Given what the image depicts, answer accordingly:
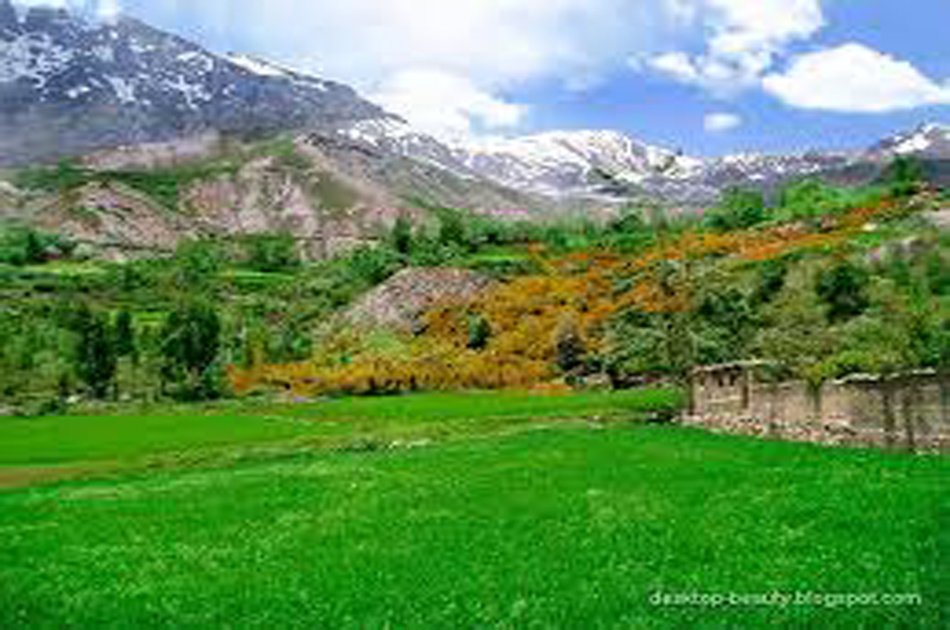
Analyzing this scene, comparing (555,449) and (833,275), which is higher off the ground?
(833,275)

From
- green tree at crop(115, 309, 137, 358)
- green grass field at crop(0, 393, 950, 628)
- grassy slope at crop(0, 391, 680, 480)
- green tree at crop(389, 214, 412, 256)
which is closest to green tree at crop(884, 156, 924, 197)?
grassy slope at crop(0, 391, 680, 480)

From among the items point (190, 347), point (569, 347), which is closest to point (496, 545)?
point (569, 347)

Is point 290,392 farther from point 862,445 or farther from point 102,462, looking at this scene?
point 862,445

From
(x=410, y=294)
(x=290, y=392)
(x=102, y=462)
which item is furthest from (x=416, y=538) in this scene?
(x=410, y=294)

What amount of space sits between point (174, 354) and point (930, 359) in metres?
103

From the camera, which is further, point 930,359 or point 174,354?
point 174,354

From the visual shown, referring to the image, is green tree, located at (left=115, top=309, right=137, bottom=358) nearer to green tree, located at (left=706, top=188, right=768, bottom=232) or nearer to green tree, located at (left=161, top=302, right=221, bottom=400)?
green tree, located at (left=161, top=302, right=221, bottom=400)

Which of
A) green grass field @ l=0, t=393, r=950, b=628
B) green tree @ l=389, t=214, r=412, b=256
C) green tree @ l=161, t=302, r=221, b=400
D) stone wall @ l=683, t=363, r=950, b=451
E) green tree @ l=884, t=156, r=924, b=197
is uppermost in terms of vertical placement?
green tree @ l=884, t=156, r=924, b=197

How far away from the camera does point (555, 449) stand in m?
52.5

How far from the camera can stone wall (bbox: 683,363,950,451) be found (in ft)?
134

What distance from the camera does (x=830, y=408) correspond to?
4934cm

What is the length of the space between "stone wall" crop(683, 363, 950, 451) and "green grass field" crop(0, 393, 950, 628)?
181 cm

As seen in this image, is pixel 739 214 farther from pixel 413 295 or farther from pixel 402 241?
pixel 413 295

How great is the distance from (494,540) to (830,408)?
2491 centimetres
